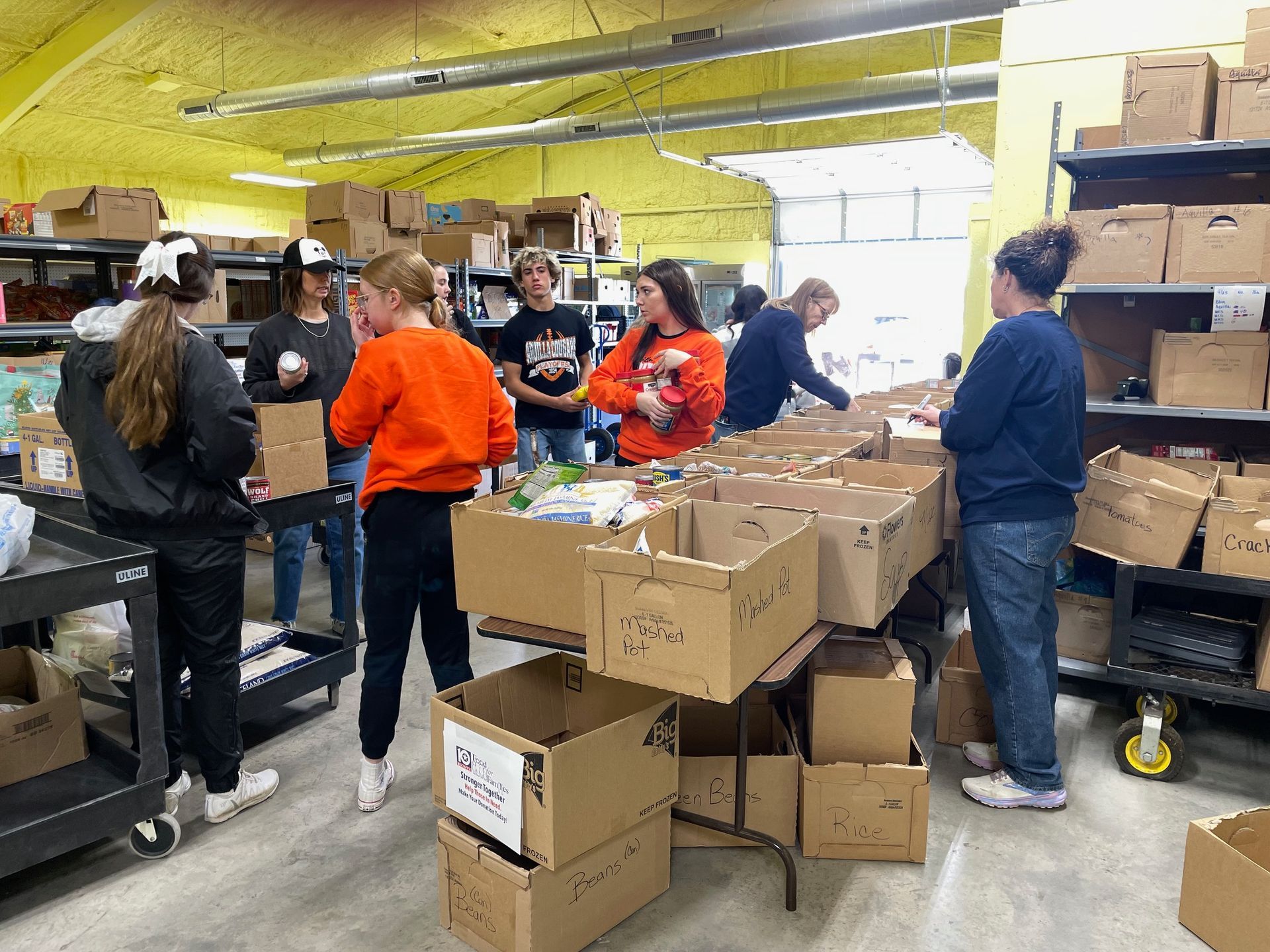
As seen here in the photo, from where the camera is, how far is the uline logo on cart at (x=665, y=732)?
197cm

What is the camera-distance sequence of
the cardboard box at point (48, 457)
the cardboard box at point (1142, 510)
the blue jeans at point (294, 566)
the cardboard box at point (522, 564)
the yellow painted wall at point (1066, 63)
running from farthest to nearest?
1. the blue jeans at point (294, 566)
2. the yellow painted wall at point (1066, 63)
3. the cardboard box at point (48, 457)
4. the cardboard box at point (1142, 510)
5. the cardboard box at point (522, 564)

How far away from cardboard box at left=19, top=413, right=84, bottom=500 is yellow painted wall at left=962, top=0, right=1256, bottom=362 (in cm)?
352

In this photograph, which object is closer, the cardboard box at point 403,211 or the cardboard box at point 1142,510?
the cardboard box at point 1142,510

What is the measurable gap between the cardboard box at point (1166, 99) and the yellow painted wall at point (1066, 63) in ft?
1.78

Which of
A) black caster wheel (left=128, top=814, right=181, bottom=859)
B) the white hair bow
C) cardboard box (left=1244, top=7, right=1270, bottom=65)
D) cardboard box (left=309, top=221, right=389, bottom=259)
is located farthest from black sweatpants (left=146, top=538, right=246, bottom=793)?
cardboard box (left=309, top=221, right=389, bottom=259)

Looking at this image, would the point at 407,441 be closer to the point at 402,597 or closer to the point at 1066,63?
the point at 402,597

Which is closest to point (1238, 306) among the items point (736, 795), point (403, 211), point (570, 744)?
point (736, 795)

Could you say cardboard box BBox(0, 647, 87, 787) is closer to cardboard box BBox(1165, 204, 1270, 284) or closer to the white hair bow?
the white hair bow

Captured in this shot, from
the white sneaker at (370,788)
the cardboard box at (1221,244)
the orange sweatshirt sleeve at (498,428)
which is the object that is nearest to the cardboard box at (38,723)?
the white sneaker at (370,788)

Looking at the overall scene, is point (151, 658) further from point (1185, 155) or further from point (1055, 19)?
point (1055, 19)

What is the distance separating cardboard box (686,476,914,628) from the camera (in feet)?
6.79

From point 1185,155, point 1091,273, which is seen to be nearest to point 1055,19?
point 1185,155

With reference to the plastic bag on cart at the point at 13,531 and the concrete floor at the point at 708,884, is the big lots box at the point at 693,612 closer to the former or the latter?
the concrete floor at the point at 708,884

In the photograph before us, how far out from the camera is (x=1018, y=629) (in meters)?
2.52
